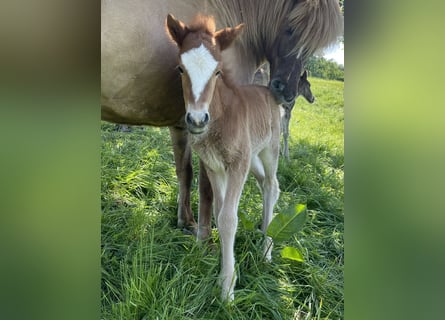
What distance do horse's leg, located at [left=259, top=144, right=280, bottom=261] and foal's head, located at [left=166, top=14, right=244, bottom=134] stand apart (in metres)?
0.46

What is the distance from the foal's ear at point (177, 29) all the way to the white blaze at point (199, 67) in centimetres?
11

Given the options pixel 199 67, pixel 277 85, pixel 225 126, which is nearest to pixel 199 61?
pixel 199 67

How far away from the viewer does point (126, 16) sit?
1.67 m

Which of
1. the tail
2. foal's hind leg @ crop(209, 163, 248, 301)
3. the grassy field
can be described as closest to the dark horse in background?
the tail

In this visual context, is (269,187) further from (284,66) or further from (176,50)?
(176,50)

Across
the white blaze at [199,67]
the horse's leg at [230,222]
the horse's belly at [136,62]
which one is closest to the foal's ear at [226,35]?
the white blaze at [199,67]

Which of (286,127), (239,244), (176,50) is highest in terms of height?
(176,50)

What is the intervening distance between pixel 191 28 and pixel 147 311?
1.09 metres

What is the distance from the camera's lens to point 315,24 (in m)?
1.75

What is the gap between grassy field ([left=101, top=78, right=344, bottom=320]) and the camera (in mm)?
1585

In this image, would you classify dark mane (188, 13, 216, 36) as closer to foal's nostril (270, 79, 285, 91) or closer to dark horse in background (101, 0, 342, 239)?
dark horse in background (101, 0, 342, 239)

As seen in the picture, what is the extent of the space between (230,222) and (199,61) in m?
0.64
